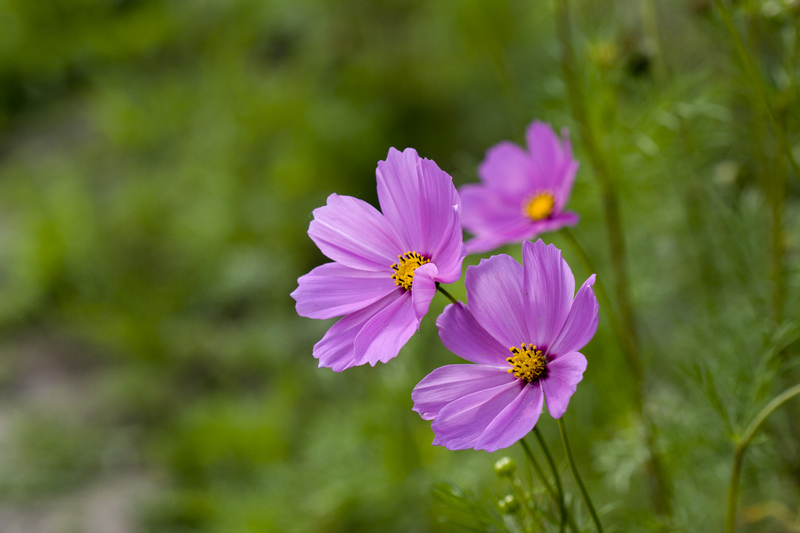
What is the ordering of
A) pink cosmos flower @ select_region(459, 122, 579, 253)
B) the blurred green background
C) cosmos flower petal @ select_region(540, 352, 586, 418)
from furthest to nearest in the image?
the blurred green background
pink cosmos flower @ select_region(459, 122, 579, 253)
cosmos flower petal @ select_region(540, 352, 586, 418)

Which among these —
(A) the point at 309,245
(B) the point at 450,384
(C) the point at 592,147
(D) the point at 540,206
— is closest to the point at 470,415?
(B) the point at 450,384

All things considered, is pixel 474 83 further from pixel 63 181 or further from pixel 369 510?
pixel 63 181

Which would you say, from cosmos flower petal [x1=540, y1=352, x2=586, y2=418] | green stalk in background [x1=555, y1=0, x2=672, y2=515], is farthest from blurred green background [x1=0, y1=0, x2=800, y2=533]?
cosmos flower petal [x1=540, y1=352, x2=586, y2=418]

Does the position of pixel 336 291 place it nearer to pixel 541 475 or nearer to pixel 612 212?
pixel 541 475

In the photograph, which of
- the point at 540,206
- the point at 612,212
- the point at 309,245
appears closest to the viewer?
the point at 540,206

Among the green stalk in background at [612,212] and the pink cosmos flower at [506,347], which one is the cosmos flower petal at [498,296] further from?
the green stalk in background at [612,212]

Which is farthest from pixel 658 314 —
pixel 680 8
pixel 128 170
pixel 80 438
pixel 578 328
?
pixel 128 170

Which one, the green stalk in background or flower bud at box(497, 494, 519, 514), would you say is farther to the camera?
the green stalk in background

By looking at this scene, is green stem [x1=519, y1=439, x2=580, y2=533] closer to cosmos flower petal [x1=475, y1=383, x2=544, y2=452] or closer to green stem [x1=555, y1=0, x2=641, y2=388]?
cosmos flower petal [x1=475, y1=383, x2=544, y2=452]
